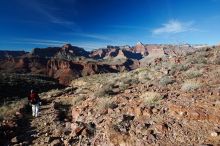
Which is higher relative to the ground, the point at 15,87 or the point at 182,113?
the point at 182,113

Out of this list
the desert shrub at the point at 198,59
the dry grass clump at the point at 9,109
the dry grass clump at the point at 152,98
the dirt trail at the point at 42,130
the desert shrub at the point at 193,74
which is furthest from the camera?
the desert shrub at the point at 198,59

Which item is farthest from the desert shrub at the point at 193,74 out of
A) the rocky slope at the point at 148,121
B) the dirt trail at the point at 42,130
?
the dirt trail at the point at 42,130

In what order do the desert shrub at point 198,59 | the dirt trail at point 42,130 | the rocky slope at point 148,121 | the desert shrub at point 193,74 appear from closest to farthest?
the rocky slope at point 148,121, the dirt trail at point 42,130, the desert shrub at point 193,74, the desert shrub at point 198,59

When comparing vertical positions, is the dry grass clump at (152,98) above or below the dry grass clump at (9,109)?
above

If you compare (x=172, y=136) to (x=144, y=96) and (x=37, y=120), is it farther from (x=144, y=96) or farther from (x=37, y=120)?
(x=37, y=120)

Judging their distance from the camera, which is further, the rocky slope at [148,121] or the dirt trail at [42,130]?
the dirt trail at [42,130]

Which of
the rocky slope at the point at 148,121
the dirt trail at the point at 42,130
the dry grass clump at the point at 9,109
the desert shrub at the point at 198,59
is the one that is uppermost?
the desert shrub at the point at 198,59

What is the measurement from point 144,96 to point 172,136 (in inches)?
166

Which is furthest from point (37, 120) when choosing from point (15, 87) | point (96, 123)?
point (15, 87)

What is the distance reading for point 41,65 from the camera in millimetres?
98688

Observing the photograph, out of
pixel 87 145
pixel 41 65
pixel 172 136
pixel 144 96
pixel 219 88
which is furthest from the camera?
pixel 41 65

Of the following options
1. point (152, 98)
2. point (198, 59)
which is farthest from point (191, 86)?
point (198, 59)

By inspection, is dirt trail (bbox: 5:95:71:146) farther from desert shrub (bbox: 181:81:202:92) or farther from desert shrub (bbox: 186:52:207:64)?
desert shrub (bbox: 186:52:207:64)

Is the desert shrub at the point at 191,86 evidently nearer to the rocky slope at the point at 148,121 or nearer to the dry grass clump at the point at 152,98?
the rocky slope at the point at 148,121
